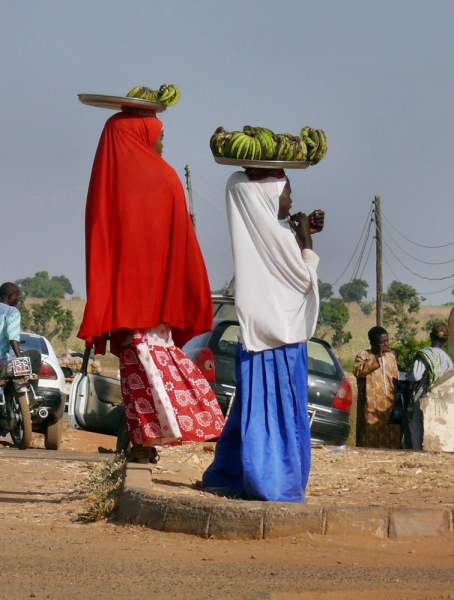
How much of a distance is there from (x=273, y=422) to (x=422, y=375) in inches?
218

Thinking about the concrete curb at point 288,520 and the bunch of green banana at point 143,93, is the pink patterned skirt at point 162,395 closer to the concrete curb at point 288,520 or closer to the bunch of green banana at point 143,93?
the concrete curb at point 288,520

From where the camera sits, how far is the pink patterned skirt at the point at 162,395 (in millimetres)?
5707

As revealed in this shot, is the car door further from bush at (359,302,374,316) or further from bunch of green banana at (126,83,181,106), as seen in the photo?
bush at (359,302,374,316)


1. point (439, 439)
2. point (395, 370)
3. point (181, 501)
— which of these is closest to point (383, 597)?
point (181, 501)

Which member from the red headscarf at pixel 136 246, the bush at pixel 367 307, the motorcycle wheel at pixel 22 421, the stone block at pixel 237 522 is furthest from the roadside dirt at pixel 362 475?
the bush at pixel 367 307

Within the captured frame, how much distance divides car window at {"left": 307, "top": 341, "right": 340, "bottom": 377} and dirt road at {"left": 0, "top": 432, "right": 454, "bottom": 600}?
6.62 meters

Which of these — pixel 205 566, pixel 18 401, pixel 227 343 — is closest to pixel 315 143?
pixel 205 566

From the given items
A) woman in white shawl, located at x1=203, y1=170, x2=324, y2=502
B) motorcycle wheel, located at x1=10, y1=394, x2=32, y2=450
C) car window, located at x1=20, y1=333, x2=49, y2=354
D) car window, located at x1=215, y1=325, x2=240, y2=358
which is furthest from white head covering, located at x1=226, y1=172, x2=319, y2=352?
car window, located at x1=20, y1=333, x2=49, y2=354

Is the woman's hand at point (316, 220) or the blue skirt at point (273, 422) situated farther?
the woman's hand at point (316, 220)

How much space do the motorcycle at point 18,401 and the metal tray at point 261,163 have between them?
5824 mm

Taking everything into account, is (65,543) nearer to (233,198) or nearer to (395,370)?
(233,198)

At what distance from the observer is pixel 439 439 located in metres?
9.95

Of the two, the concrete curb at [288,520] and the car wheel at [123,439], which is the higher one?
the concrete curb at [288,520]

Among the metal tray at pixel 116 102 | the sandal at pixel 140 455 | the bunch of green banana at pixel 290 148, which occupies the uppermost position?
the metal tray at pixel 116 102
